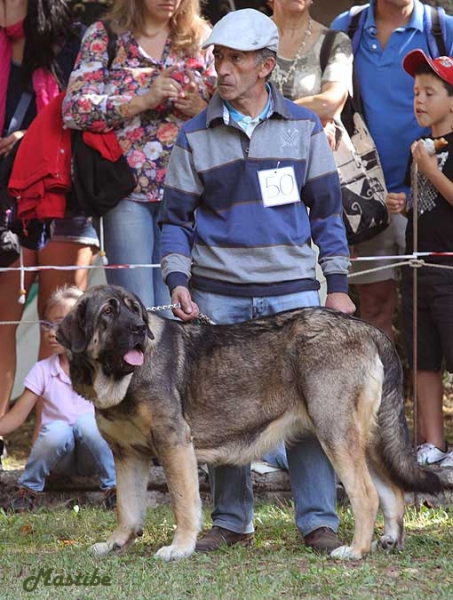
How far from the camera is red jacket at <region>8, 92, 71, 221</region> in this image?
7.32 m

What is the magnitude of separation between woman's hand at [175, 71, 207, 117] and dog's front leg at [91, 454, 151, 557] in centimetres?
223

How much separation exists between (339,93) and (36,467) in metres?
2.89

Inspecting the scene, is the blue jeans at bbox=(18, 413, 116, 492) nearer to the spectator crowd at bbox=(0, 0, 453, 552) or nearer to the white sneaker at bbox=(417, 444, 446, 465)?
the spectator crowd at bbox=(0, 0, 453, 552)

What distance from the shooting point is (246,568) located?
5.59 metres

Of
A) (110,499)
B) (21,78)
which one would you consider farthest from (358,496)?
(21,78)

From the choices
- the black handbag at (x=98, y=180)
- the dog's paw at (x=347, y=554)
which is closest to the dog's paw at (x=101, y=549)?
the dog's paw at (x=347, y=554)

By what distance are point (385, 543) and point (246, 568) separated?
0.70 meters

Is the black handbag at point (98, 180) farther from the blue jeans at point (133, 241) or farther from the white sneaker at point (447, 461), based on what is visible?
the white sneaker at point (447, 461)

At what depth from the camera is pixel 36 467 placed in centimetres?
748

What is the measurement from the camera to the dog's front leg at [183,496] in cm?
567

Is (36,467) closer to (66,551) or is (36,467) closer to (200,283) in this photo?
(66,551)

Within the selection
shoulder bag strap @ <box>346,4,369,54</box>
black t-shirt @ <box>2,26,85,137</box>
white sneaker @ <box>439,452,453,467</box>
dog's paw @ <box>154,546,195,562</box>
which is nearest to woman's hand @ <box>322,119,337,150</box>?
shoulder bag strap @ <box>346,4,369,54</box>

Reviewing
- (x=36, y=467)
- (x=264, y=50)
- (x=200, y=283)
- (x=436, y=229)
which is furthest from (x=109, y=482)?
(x=264, y=50)

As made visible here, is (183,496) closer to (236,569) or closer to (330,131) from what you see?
(236,569)
